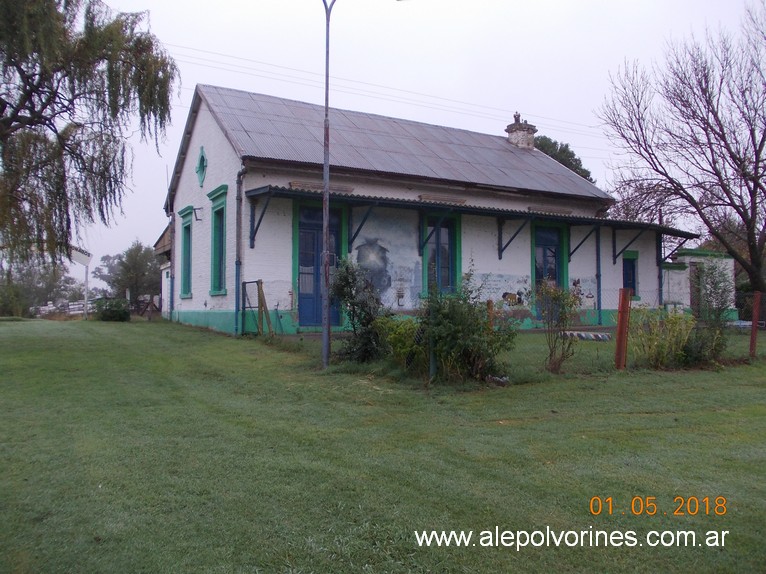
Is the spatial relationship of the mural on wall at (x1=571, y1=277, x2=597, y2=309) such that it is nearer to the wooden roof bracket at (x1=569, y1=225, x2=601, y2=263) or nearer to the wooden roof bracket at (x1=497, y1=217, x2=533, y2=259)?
the wooden roof bracket at (x1=569, y1=225, x2=601, y2=263)

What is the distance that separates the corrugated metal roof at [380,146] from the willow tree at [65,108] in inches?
123

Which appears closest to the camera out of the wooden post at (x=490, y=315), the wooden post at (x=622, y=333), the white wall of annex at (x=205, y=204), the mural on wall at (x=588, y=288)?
the wooden post at (x=490, y=315)

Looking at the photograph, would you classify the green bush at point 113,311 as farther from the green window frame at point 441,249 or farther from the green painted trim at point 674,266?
the green painted trim at point 674,266

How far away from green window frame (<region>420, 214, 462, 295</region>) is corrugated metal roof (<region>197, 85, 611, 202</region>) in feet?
4.71

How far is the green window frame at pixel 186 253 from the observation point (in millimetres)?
22375

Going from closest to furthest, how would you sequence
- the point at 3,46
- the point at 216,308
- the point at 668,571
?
the point at 668,571 → the point at 3,46 → the point at 216,308

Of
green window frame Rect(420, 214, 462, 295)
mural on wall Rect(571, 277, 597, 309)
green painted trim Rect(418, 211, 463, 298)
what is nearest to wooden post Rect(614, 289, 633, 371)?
green window frame Rect(420, 214, 462, 295)

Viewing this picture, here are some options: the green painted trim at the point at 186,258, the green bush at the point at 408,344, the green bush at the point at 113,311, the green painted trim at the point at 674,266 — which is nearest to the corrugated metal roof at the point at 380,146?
the green painted trim at the point at 674,266

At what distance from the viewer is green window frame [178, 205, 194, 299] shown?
73.4 ft

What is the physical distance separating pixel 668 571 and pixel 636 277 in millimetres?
21595

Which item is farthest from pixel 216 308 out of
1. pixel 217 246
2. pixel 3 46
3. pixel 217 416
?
pixel 217 416

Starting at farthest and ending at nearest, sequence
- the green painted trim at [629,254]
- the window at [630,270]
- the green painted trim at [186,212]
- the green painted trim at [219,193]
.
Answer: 1. the window at [630,270]
2. the green painted trim at [629,254]
3. the green painted trim at [186,212]
4. the green painted trim at [219,193]

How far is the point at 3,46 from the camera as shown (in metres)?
12.8

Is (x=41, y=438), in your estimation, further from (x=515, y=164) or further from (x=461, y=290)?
(x=515, y=164)
